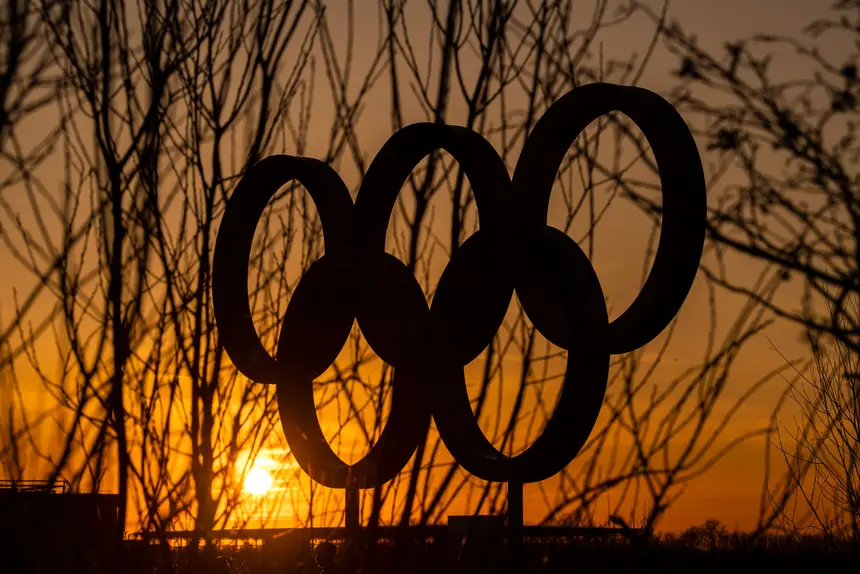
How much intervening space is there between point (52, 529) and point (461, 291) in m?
2.02

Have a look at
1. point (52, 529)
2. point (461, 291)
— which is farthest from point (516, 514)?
point (52, 529)

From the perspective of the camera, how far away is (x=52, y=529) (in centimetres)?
414

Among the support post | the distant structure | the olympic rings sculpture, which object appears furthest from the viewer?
the olympic rings sculpture

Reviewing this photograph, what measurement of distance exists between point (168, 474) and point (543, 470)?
5.24 feet

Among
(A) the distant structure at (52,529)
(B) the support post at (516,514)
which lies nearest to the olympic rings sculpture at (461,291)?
(B) the support post at (516,514)

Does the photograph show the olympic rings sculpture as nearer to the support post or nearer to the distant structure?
the support post

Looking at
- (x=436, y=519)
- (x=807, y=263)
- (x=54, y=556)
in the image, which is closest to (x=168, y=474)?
(x=54, y=556)

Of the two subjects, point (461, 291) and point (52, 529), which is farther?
point (461, 291)

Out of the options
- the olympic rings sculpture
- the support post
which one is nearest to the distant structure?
the olympic rings sculpture

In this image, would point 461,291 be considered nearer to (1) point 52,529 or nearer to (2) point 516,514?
(2) point 516,514

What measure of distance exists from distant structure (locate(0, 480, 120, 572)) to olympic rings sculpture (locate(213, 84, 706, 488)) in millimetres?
945

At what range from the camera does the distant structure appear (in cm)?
304

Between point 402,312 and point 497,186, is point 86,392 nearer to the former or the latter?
point 402,312

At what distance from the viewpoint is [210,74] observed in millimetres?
4895
